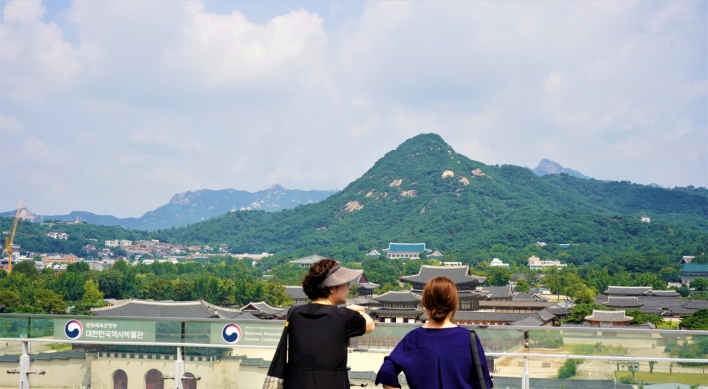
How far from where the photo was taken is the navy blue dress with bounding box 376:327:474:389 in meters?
2.09

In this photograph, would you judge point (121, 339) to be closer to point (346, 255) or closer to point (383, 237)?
point (346, 255)

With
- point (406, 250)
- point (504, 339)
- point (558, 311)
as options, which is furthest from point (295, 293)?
point (406, 250)

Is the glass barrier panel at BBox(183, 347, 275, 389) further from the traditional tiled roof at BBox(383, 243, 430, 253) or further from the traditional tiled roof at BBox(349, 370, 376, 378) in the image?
the traditional tiled roof at BBox(383, 243, 430, 253)

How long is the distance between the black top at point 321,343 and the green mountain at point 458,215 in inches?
A: 2464

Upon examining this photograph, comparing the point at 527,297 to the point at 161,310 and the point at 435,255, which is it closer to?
the point at 161,310

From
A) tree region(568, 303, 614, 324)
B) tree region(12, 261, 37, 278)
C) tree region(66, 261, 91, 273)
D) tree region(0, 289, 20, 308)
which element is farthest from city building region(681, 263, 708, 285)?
tree region(12, 261, 37, 278)

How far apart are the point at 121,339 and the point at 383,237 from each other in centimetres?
8380

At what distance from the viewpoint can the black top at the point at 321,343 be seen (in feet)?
7.09

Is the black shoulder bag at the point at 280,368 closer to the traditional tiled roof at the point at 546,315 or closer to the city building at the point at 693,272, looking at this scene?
the traditional tiled roof at the point at 546,315

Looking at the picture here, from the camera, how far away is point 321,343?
2164 mm

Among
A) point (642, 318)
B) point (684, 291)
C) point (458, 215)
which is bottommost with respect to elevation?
point (642, 318)

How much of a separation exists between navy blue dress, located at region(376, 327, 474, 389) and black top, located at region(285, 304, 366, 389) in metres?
0.14

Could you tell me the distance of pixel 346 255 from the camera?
2894 inches

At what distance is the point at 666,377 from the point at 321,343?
1799 mm
